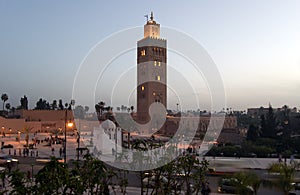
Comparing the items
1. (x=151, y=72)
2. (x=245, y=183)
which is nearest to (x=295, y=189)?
(x=245, y=183)

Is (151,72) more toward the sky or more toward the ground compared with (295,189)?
more toward the sky

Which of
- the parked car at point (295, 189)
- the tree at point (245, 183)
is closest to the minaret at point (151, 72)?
the parked car at point (295, 189)

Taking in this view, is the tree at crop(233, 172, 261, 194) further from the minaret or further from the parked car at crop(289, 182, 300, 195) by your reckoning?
the minaret

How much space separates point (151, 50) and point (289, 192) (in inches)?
1023

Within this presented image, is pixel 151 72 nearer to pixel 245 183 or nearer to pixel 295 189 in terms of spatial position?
pixel 295 189

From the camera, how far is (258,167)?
16516 mm

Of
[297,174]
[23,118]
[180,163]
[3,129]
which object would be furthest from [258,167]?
[23,118]

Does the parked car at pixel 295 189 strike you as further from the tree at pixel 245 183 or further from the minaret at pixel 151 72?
the minaret at pixel 151 72

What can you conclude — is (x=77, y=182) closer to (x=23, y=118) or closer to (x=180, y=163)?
(x=180, y=163)

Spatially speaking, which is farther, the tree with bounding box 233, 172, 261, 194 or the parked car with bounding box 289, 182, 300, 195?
the parked car with bounding box 289, 182, 300, 195

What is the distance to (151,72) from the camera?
3425cm

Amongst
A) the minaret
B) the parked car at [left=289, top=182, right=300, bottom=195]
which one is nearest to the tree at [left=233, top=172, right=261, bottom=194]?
the parked car at [left=289, top=182, right=300, bottom=195]

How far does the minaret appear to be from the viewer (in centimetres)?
3425

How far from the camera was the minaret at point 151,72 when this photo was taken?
34.2 meters
